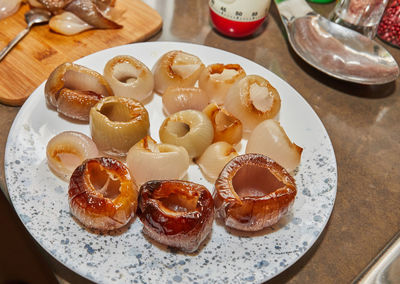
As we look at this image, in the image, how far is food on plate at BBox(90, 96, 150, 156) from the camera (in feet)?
2.53

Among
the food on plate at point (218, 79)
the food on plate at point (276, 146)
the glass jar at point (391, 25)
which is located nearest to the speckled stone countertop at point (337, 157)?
the glass jar at point (391, 25)

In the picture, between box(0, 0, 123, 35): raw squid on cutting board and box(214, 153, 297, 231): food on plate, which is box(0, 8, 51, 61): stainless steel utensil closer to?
box(0, 0, 123, 35): raw squid on cutting board

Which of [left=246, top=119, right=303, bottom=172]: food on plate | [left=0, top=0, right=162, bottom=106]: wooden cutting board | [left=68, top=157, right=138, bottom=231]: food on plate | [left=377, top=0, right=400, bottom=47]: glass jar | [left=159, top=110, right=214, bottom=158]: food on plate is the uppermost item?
[left=377, top=0, right=400, bottom=47]: glass jar

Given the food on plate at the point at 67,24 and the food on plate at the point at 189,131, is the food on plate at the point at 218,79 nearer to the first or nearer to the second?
the food on plate at the point at 189,131

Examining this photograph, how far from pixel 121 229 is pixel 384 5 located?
92cm

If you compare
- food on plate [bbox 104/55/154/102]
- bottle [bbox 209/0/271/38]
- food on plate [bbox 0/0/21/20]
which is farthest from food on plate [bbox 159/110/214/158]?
food on plate [bbox 0/0/21/20]

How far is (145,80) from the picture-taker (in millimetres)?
893

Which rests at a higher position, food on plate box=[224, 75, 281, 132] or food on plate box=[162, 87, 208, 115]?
food on plate box=[224, 75, 281, 132]

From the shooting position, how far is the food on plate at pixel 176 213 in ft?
2.05

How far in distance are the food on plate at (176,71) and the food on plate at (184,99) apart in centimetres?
5

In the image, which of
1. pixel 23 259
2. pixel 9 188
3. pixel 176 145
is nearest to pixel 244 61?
pixel 176 145

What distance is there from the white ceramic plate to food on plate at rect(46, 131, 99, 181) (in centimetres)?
2

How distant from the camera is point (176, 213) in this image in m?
0.64

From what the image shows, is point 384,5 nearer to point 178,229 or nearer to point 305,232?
point 305,232
